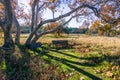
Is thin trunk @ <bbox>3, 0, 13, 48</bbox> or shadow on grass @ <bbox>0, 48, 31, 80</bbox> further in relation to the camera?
thin trunk @ <bbox>3, 0, 13, 48</bbox>

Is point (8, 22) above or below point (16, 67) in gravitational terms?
above

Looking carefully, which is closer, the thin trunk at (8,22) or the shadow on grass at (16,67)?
the shadow on grass at (16,67)

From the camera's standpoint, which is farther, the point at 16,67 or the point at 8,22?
the point at 8,22

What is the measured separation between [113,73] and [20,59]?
4186mm

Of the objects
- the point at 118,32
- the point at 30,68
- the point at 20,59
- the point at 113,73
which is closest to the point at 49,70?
the point at 30,68

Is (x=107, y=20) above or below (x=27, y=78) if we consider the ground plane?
above

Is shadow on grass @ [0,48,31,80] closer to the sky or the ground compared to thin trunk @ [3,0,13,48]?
closer to the ground

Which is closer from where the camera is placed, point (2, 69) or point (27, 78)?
point (27, 78)

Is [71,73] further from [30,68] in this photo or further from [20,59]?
[20,59]

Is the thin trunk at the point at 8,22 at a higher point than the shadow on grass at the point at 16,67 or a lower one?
higher

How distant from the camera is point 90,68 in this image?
12.0 meters

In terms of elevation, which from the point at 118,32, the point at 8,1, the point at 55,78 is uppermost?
the point at 8,1

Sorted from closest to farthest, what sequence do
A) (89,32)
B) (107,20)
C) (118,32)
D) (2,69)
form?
(2,69) → (107,20) → (118,32) → (89,32)

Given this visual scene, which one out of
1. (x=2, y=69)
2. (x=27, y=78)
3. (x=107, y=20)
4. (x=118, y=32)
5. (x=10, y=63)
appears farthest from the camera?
(x=118, y=32)
